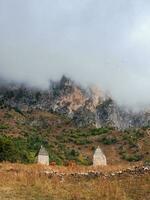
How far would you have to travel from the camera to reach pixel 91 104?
19100 cm

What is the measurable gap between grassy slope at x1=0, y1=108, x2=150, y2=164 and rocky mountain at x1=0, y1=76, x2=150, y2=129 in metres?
14.2

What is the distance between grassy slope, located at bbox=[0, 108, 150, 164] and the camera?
100438mm

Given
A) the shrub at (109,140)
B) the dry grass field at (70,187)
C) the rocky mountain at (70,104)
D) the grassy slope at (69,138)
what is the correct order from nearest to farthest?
the dry grass field at (70,187), the grassy slope at (69,138), the shrub at (109,140), the rocky mountain at (70,104)

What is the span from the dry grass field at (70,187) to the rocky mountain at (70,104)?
14591 cm

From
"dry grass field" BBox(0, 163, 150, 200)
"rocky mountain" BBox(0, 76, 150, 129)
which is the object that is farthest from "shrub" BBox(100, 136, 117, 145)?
"dry grass field" BBox(0, 163, 150, 200)

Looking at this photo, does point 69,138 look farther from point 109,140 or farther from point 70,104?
point 70,104

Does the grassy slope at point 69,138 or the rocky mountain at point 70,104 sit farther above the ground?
the rocky mountain at point 70,104

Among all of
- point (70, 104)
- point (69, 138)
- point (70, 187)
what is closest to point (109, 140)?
point (69, 138)

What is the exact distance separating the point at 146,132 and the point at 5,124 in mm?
38786

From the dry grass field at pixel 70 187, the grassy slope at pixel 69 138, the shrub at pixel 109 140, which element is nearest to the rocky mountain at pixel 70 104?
the grassy slope at pixel 69 138

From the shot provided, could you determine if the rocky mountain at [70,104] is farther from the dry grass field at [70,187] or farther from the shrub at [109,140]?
the dry grass field at [70,187]

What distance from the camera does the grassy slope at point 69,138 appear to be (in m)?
100

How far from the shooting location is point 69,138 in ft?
429

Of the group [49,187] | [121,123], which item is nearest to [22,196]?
[49,187]
